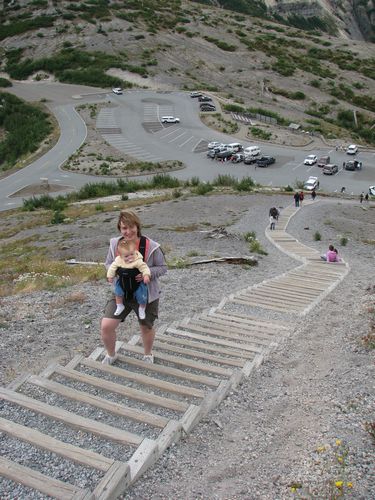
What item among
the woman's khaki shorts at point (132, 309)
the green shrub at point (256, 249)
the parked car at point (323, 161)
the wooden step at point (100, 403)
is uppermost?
the woman's khaki shorts at point (132, 309)

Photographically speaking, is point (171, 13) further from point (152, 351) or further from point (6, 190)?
point (152, 351)

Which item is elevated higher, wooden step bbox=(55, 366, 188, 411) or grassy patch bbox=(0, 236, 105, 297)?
wooden step bbox=(55, 366, 188, 411)

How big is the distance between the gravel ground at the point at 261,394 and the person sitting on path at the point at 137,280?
3.74 feet

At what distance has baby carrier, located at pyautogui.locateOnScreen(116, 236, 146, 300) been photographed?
18.6 ft

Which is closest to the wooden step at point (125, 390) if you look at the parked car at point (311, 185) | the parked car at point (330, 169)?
the parked car at point (311, 185)

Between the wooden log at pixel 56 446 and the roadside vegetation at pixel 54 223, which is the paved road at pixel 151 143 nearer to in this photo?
the roadside vegetation at pixel 54 223

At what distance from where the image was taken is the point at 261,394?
596 centimetres

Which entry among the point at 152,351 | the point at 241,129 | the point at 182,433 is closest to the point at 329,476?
the point at 182,433

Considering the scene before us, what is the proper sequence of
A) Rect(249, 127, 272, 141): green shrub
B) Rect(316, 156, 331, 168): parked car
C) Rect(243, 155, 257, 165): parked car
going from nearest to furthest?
Rect(316, 156, 331, 168): parked car → Rect(243, 155, 257, 165): parked car → Rect(249, 127, 272, 141): green shrub

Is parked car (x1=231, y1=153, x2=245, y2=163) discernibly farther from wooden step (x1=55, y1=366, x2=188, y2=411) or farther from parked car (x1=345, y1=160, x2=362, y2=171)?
wooden step (x1=55, y1=366, x2=188, y2=411)

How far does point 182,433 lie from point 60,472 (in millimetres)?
1263

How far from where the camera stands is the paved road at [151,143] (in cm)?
4891

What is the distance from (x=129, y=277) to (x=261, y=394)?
2.22 metres

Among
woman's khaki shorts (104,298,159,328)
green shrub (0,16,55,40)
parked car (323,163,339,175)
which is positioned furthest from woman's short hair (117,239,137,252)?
green shrub (0,16,55,40)
